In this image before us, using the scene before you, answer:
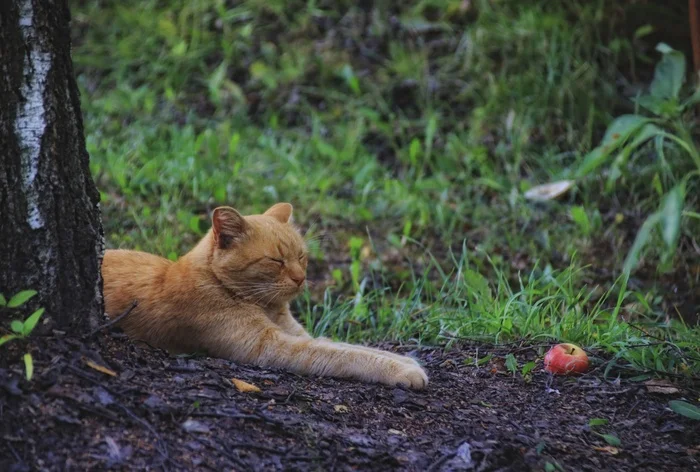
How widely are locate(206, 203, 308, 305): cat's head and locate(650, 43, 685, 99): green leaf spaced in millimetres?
2239

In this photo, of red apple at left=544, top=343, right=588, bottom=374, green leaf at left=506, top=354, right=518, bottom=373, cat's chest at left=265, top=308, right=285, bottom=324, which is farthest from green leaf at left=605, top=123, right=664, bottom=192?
cat's chest at left=265, top=308, right=285, bottom=324

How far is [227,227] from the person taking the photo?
3643 mm

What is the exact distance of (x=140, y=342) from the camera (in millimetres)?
3229

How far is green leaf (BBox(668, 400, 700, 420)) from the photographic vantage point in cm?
307

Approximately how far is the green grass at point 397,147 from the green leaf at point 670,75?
3.48 ft

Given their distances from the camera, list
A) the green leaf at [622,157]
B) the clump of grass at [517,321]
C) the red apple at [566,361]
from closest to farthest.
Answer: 1. the red apple at [566,361]
2. the clump of grass at [517,321]
3. the green leaf at [622,157]

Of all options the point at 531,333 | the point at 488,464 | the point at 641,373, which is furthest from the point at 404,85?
the point at 488,464

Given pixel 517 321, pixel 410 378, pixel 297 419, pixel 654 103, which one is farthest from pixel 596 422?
pixel 654 103

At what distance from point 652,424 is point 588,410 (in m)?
0.23

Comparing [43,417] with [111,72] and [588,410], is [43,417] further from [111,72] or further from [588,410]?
[111,72]

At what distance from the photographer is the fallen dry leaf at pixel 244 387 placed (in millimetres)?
2935

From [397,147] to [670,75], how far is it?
251 cm

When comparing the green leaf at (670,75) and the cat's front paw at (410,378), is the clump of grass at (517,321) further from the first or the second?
the green leaf at (670,75)

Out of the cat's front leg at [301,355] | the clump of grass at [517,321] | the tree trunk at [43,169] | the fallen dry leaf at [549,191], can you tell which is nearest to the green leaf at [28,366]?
the tree trunk at [43,169]
